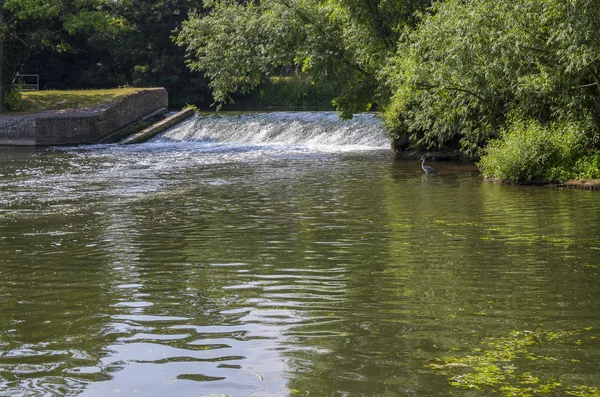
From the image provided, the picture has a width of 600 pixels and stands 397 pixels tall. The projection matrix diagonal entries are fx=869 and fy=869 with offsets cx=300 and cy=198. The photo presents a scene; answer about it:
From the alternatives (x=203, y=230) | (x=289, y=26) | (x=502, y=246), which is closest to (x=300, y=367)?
(x=502, y=246)

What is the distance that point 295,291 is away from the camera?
27.4 feet

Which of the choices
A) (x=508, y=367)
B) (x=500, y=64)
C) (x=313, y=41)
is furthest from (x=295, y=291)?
(x=313, y=41)

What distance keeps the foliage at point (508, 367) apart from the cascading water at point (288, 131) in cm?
2498

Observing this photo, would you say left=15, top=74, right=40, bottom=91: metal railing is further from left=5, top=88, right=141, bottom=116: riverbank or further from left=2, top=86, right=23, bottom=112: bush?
left=2, top=86, right=23, bottom=112: bush

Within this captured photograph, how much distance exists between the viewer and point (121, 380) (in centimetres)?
575

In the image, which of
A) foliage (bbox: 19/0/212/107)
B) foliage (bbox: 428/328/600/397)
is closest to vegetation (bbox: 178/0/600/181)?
foliage (bbox: 428/328/600/397)

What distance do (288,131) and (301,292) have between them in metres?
28.0

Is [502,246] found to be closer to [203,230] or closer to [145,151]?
[203,230]

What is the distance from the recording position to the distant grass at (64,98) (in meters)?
39.9

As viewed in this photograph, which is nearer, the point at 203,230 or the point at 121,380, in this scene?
the point at 121,380

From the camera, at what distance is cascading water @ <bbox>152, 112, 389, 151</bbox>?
33.3 meters

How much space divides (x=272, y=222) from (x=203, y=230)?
1267mm

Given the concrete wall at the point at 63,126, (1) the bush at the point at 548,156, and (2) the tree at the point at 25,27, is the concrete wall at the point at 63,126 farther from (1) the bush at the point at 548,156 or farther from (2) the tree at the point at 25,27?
(1) the bush at the point at 548,156

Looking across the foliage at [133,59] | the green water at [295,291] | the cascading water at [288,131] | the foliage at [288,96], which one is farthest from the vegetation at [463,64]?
the foliage at [133,59]
